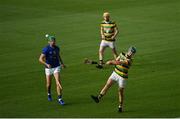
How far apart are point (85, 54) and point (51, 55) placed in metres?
8.72

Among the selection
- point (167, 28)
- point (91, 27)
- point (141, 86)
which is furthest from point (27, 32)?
point (141, 86)

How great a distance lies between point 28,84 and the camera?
24.2 meters

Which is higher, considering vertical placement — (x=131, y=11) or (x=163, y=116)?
(x=131, y=11)

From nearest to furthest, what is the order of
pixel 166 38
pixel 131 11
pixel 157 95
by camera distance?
pixel 157 95 < pixel 166 38 < pixel 131 11

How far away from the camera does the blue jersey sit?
21.4 metres

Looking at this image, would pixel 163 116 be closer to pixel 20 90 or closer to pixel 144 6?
pixel 20 90

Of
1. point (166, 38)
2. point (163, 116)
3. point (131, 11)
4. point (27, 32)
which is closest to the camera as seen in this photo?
point (163, 116)

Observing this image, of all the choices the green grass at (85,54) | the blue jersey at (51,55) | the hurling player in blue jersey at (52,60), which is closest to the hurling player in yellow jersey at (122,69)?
the green grass at (85,54)

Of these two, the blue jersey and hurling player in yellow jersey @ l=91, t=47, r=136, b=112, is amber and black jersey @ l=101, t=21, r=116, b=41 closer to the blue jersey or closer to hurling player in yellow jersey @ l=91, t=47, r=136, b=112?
the blue jersey

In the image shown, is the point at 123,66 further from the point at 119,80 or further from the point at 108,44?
the point at 108,44

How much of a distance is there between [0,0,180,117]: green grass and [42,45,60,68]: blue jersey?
4.94 ft

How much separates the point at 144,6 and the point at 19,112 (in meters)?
26.8

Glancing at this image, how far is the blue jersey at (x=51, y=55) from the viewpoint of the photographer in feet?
70.1

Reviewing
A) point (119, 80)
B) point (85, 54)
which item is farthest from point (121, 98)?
point (85, 54)
